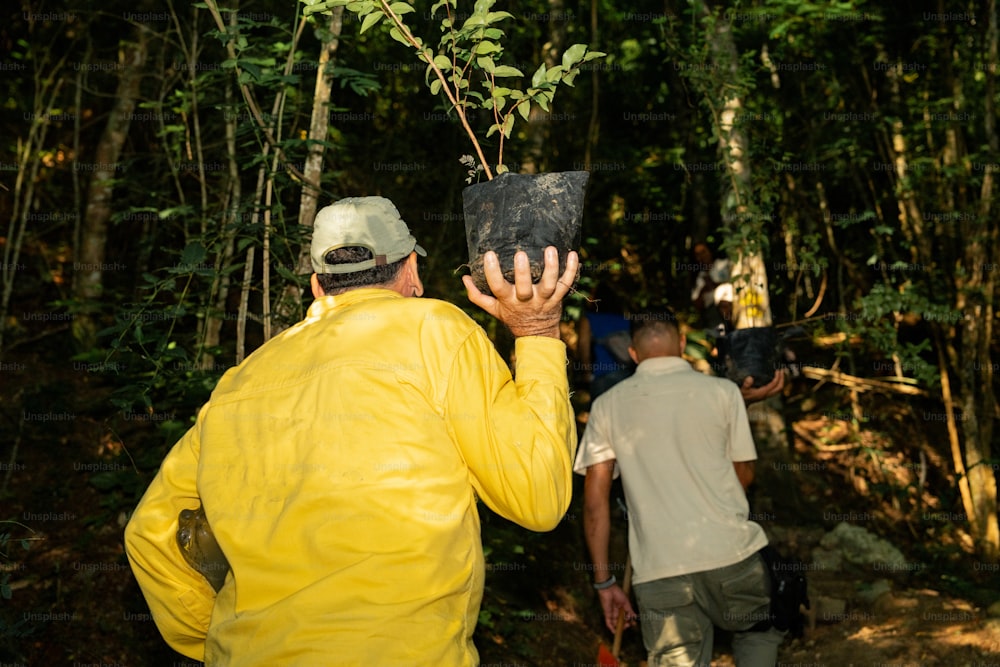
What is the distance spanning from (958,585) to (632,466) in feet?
Answer: 15.9

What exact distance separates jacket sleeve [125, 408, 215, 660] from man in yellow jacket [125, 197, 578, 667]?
0.39 feet

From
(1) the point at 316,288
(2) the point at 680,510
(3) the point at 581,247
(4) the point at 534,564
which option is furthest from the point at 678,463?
(3) the point at 581,247

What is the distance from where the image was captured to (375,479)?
1855 mm

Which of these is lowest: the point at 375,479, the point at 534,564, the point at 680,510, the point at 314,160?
the point at 534,564

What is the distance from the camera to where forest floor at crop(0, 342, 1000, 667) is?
210 inches

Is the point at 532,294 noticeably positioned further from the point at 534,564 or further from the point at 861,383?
the point at 861,383

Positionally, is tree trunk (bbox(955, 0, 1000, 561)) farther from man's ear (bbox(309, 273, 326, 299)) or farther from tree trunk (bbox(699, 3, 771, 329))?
man's ear (bbox(309, 273, 326, 299))

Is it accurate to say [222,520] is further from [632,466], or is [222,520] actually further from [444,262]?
[444,262]

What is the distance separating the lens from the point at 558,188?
2246mm

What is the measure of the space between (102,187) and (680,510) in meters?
6.15

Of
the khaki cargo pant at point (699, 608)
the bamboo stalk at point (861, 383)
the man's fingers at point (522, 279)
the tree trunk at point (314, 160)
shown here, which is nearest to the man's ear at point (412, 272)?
the man's fingers at point (522, 279)

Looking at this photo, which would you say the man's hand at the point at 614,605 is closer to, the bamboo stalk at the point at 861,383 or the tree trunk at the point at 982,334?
the tree trunk at the point at 982,334

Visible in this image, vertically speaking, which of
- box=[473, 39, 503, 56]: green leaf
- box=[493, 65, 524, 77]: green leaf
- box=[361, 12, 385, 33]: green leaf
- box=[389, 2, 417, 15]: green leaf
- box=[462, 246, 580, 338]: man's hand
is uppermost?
box=[389, 2, 417, 15]: green leaf

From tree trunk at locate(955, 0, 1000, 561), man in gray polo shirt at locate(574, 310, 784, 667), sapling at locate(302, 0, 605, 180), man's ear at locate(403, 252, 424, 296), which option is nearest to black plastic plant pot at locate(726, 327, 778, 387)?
man in gray polo shirt at locate(574, 310, 784, 667)
